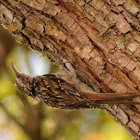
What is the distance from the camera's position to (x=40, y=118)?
4.11 m

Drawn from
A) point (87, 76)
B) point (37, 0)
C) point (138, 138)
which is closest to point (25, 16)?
point (37, 0)

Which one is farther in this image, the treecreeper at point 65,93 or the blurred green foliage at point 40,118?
the blurred green foliage at point 40,118

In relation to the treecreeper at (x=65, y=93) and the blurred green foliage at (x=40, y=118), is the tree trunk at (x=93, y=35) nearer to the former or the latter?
the treecreeper at (x=65, y=93)

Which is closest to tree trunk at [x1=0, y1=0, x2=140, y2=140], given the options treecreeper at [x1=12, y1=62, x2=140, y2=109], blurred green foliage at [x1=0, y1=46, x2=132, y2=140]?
treecreeper at [x1=12, y1=62, x2=140, y2=109]

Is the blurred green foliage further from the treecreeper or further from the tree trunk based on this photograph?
the tree trunk

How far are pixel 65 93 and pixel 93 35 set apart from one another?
31.9 inches

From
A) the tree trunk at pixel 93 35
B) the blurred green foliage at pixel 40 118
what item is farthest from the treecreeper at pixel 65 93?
the blurred green foliage at pixel 40 118

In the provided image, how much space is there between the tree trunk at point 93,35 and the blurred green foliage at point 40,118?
1.83 metres

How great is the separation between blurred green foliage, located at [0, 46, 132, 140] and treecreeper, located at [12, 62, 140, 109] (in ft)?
3.14

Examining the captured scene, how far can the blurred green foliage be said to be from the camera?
4102 millimetres

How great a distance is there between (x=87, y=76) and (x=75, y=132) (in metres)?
2.37

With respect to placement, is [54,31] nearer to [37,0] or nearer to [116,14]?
[37,0]

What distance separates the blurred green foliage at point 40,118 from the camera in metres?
4.10

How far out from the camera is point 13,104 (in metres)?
4.33
